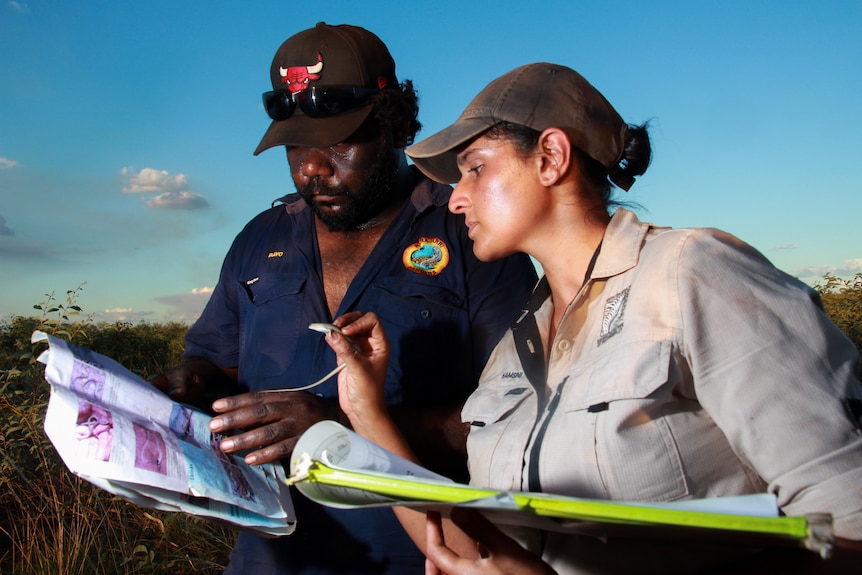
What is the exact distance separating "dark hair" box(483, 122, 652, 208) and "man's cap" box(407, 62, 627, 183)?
0.03m

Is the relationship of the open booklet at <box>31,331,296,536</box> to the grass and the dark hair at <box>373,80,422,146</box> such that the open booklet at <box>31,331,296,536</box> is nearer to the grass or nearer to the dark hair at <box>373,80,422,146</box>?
the dark hair at <box>373,80,422,146</box>

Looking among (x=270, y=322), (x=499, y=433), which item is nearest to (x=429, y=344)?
(x=270, y=322)

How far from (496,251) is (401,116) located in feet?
4.19

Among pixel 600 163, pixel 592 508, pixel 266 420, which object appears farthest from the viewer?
pixel 266 420

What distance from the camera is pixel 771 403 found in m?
1.39

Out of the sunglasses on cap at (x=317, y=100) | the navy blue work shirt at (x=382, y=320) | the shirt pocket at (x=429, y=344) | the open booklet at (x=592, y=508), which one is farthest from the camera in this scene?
the sunglasses on cap at (x=317, y=100)

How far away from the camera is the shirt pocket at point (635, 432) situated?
1519 mm

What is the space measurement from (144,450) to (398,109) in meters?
1.87

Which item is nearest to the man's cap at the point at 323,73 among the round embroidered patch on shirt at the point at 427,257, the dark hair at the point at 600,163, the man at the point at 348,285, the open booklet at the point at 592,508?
the man at the point at 348,285

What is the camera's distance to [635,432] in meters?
1.55

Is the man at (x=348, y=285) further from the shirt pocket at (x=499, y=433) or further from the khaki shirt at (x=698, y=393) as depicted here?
the khaki shirt at (x=698, y=393)

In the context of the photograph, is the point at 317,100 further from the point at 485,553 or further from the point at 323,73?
the point at 485,553

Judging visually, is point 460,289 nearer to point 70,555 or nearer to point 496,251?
point 496,251

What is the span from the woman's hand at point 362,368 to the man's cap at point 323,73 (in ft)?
3.16
